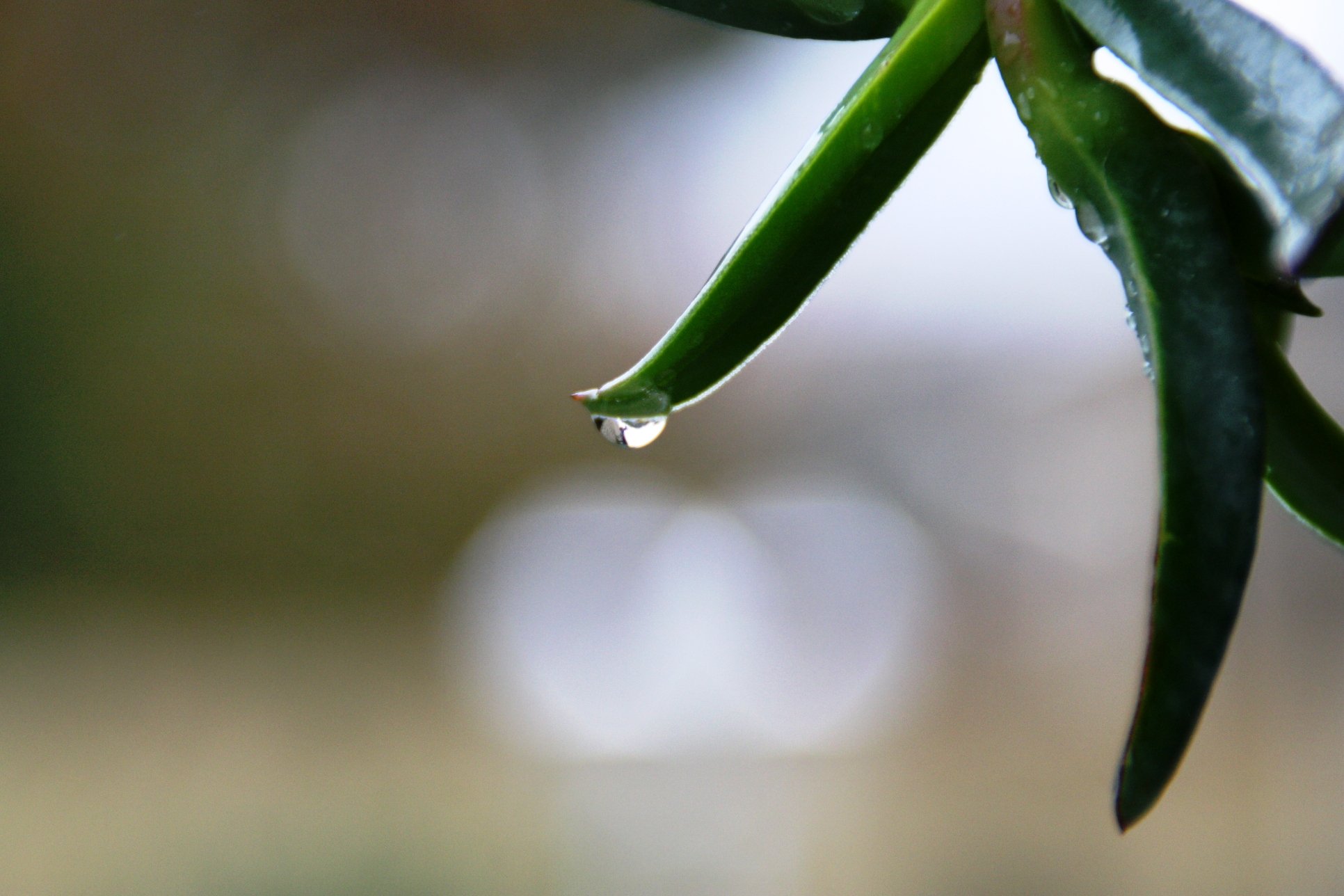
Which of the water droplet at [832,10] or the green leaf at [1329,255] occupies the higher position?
the water droplet at [832,10]

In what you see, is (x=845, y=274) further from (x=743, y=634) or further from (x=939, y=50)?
(x=939, y=50)

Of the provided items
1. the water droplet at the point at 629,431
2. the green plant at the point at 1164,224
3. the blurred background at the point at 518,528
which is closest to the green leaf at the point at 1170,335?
the green plant at the point at 1164,224

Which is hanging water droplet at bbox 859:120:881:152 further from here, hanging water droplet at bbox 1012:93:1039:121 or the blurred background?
the blurred background

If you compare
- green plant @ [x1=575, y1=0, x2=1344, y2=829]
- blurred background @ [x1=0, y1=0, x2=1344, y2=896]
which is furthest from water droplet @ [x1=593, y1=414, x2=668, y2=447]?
blurred background @ [x1=0, y1=0, x2=1344, y2=896]

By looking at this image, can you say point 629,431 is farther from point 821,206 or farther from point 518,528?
point 518,528

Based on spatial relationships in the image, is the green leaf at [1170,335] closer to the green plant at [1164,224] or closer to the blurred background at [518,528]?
the green plant at [1164,224]

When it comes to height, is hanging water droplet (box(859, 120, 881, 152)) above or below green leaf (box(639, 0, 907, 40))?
below

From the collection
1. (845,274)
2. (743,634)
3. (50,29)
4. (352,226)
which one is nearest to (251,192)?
(352,226)

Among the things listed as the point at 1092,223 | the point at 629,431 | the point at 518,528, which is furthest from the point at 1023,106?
the point at 518,528
